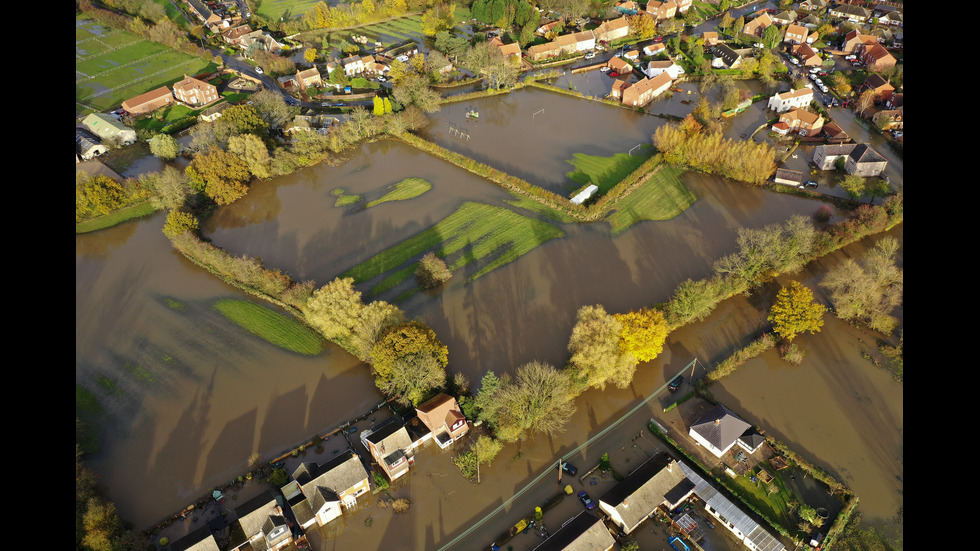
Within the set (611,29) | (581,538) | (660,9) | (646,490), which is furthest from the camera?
(660,9)

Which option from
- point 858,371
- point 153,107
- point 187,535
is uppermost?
point 153,107

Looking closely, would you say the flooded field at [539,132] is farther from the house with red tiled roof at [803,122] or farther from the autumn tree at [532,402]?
the autumn tree at [532,402]

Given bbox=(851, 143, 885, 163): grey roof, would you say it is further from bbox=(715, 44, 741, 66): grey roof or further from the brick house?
the brick house

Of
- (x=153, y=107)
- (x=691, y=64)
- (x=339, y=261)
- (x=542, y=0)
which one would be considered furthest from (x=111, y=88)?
(x=691, y=64)

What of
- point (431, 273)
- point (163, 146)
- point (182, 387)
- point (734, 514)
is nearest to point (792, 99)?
point (431, 273)

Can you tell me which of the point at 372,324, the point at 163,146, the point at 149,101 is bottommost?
the point at 372,324

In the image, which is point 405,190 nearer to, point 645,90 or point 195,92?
point 645,90

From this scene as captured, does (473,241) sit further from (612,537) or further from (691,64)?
(691,64)

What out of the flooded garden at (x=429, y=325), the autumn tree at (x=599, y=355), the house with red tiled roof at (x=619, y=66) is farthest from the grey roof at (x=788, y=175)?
the autumn tree at (x=599, y=355)
